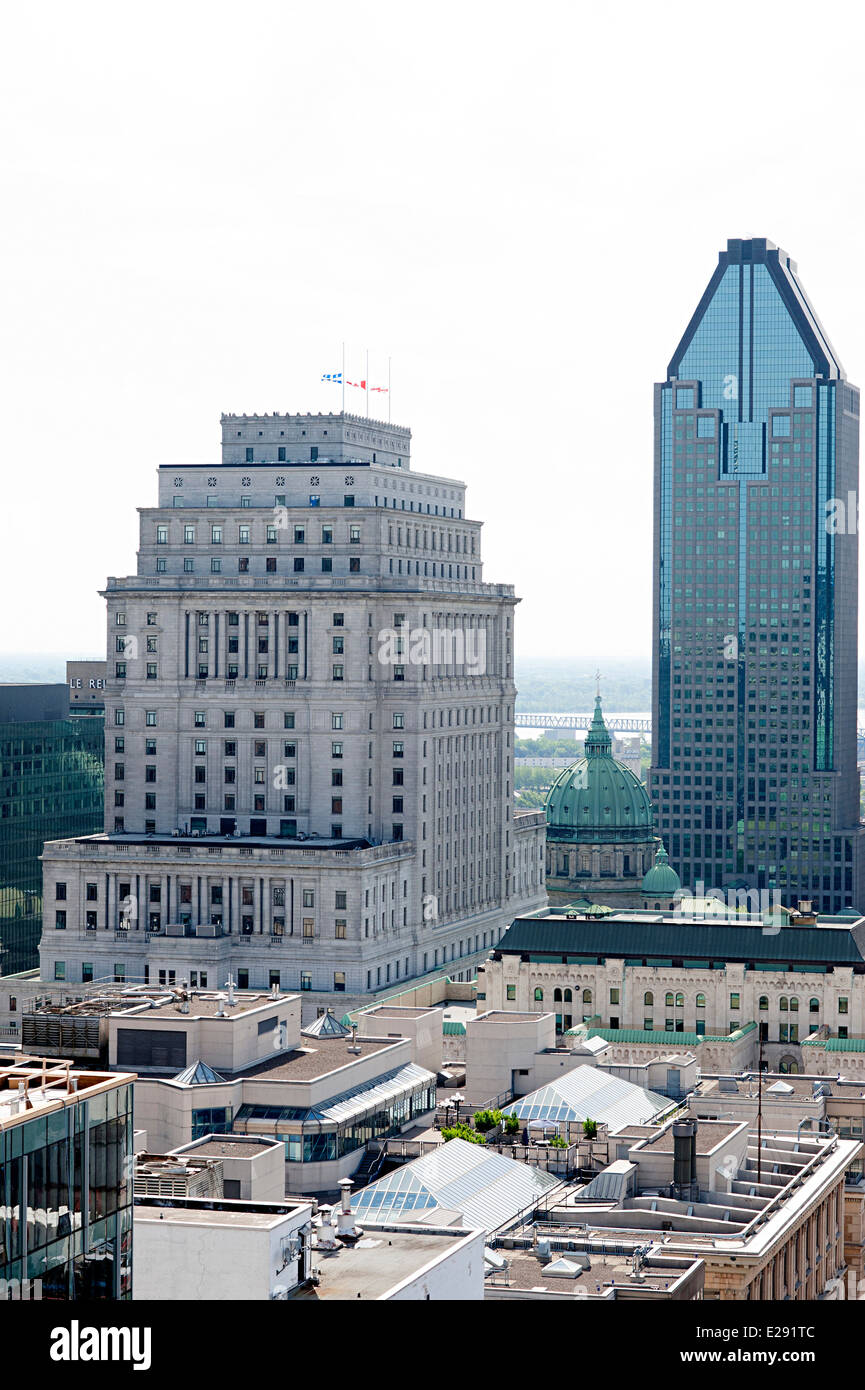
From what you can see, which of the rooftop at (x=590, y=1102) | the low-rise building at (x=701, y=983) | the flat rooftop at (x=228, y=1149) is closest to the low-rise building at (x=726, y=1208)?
the rooftop at (x=590, y=1102)

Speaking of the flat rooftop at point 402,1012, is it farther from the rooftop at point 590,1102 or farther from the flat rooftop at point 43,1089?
the flat rooftop at point 43,1089

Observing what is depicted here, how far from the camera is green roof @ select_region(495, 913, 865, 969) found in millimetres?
193000

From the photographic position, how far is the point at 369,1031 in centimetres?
17400

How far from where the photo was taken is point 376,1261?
8544cm

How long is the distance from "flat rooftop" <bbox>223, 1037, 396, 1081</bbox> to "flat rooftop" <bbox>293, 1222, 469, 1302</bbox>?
51443mm

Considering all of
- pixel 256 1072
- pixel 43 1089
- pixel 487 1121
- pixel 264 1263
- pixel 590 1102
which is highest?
pixel 43 1089

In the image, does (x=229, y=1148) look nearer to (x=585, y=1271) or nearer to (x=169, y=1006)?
(x=585, y=1271)

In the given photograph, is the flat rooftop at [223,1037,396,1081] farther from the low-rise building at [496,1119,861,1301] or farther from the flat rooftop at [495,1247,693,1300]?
the flat rooftop at [495,1247,693,1300]

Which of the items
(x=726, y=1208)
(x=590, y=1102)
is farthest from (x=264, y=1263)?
(x=590, y=1102)

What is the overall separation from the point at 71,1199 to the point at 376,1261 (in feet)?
82.1

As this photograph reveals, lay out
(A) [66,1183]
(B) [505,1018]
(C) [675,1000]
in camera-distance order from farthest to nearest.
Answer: (C) [675,1000], (B) [505,1018], (A) [66,1183]
